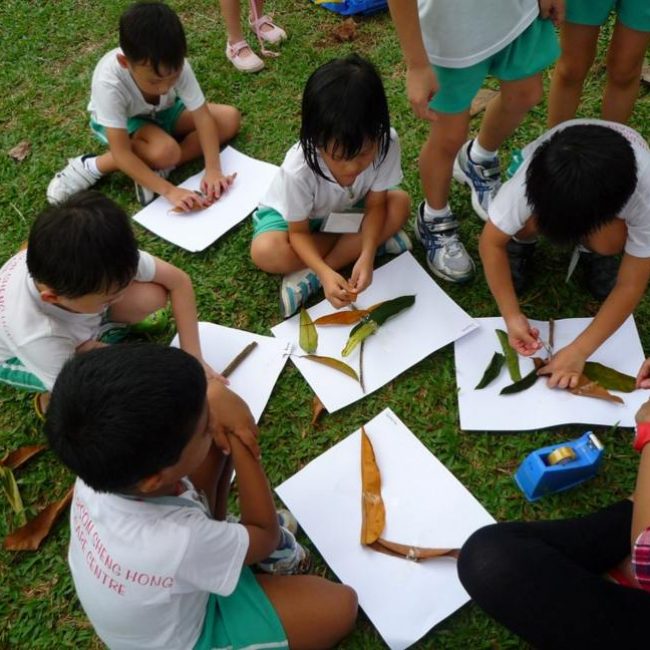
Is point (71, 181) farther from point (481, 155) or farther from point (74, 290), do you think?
point (481, 155)

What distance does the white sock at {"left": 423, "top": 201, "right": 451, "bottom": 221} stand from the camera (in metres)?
1.64

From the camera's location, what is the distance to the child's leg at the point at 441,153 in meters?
1.43

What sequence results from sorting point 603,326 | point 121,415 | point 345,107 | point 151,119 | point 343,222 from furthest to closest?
point 151,119 → point 343,222 → point 603,326 → point 345,107 → point 121,415

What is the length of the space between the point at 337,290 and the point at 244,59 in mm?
1198

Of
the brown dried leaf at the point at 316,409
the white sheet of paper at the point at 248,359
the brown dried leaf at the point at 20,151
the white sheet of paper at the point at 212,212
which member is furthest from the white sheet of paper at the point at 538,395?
the brown dried leaf at the point at 20,151

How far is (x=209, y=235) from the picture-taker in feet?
5.93

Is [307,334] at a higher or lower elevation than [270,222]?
lower

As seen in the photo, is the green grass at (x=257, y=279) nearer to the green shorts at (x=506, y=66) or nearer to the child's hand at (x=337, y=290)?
the child's hand at (x=337, y=290)

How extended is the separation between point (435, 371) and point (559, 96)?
2.76ft

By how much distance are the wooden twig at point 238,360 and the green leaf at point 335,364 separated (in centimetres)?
14

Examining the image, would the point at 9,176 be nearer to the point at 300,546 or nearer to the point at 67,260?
the point at 67,260

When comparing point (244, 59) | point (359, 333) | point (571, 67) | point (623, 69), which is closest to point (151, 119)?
point (244, 59)

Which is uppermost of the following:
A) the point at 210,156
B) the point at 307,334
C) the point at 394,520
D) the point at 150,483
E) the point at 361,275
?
the point at 150,483

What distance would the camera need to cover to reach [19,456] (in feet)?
4.72
